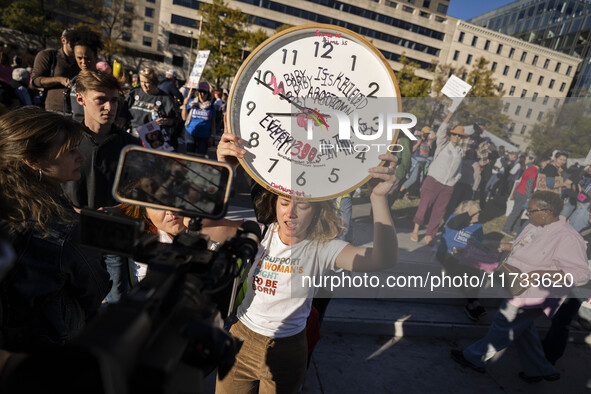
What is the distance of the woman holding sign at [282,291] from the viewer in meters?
1.70

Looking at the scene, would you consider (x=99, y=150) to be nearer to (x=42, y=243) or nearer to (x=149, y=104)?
(x=42, y=243)

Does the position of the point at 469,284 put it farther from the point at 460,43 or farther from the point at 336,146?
the point at 460,43

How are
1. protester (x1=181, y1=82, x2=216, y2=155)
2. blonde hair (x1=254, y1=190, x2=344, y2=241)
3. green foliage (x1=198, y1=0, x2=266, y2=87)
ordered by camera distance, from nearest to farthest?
blonde hair (x1=254, y1=190, x2=344, y2=241), protester (x1=181, y1=82, x2=216, y2=155), green foliage (x1=198, y1=0, x2=266, y2=87)

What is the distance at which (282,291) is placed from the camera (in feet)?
5.67

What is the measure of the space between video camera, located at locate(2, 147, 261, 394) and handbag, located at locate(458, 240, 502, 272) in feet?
5.61

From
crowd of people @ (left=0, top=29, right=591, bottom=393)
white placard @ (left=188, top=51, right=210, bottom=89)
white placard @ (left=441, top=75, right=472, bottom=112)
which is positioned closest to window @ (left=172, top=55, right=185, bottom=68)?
white placard @ (left=188, top=51, right=210, bottom=89)

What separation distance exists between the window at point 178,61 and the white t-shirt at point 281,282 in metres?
49.0

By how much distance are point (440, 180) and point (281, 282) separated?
1.13 m

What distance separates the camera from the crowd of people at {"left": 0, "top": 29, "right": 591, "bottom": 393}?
138cm

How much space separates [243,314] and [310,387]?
153 centimetres

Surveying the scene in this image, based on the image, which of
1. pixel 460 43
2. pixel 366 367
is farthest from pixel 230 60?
pixel 460 43

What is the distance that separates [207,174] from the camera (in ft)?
2.80

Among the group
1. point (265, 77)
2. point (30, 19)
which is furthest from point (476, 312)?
point (30, 19)

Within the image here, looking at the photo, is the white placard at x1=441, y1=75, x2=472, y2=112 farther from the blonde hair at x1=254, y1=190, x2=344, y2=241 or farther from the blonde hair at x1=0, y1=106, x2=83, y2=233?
the blonde hair at x1=0, y1=106, x2=83, y2=233
